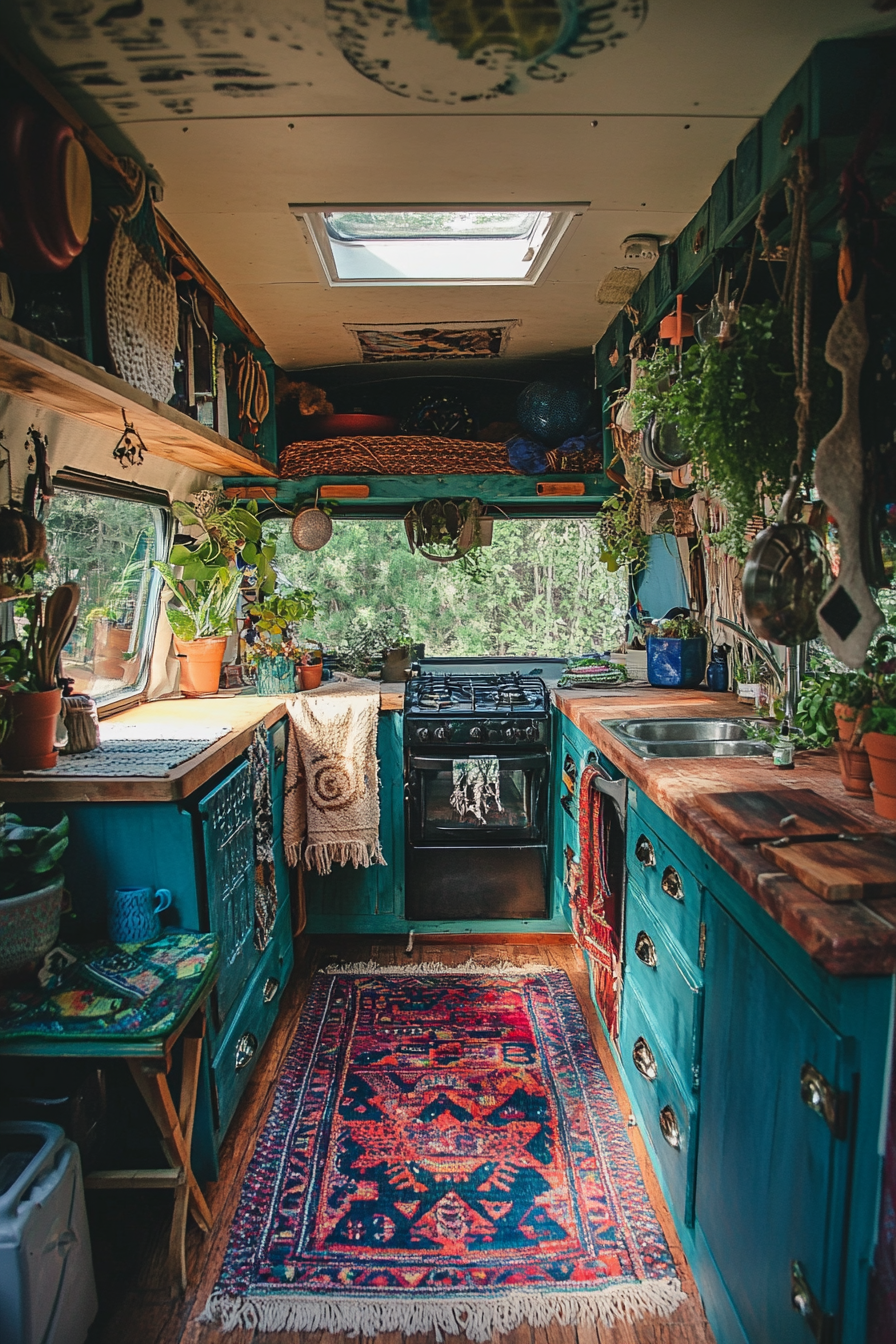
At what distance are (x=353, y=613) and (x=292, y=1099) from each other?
7.56 feet

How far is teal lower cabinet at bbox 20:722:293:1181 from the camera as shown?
1.99 metres

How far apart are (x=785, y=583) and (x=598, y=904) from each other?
1304 mm

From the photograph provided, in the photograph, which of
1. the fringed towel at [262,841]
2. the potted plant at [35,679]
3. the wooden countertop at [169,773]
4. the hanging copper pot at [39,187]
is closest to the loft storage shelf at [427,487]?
the wooden countertop at [169,773]

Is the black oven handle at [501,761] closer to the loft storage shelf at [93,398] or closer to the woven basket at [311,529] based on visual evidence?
the woven basket at [311,529]

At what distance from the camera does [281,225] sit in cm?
243

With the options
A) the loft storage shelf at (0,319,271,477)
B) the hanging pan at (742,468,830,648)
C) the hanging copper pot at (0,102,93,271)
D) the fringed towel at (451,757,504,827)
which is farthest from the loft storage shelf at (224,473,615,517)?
the hanging pan at (742,468,830,648)

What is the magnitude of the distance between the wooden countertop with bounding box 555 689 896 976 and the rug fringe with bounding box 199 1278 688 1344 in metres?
1.05

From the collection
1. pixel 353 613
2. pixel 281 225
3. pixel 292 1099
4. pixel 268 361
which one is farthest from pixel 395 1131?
pixel 268 361

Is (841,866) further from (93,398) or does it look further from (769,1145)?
(93,398)

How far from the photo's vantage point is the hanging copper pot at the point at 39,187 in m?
1.57

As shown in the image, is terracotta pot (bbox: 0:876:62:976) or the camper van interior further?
terracotta pot (bbox: 0:876:62:976)

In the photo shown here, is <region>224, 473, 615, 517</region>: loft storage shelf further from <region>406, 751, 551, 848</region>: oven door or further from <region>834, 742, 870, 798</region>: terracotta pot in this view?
<region>834, 742, 870, 798</region>: terracotta pot

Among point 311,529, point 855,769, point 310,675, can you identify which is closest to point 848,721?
point 855,769

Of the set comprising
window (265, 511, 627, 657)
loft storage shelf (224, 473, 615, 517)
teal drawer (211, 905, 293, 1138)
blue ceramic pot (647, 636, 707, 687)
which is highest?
loft storage shelf (224, 473, 615, 517)
